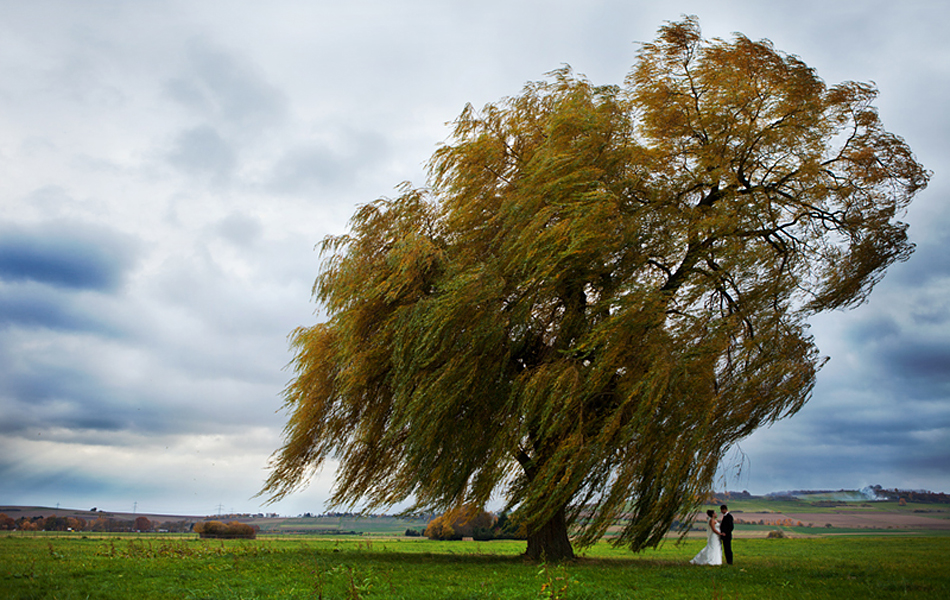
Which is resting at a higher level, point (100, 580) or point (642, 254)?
point (642, 254)

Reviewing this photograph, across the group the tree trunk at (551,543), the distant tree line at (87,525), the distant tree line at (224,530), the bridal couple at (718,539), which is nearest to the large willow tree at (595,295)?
the tree trunk at (551,543)

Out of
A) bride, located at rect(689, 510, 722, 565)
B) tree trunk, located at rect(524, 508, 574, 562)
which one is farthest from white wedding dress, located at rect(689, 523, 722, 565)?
Answer: tree trunk, located at rect(524, 508, 574, 562)

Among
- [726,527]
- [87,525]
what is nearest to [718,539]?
[726,527]

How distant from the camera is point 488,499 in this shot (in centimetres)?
1259

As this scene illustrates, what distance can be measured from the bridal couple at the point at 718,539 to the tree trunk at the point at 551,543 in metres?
3.19

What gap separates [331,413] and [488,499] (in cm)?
503

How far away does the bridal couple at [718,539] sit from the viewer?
1364 centimetres

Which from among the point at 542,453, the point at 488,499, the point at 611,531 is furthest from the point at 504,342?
the point at 611,531

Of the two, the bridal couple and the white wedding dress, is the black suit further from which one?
the white wedding dress

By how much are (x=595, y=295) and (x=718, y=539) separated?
6.64 meters

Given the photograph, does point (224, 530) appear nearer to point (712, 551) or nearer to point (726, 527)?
point (712, 551)

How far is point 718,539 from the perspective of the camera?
45.4 feet

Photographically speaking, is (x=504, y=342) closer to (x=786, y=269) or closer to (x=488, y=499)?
(x=488, y=499)

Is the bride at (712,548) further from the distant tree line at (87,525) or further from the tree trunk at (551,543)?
the distant tree line at (87,525)
